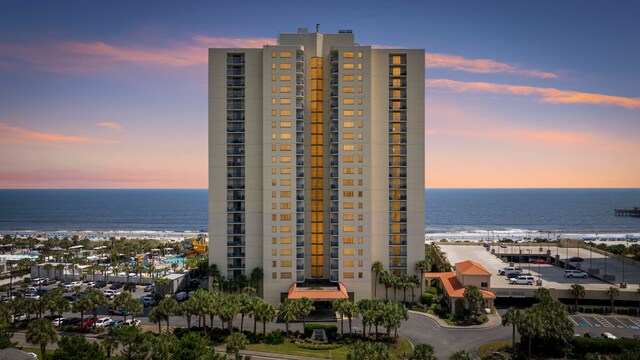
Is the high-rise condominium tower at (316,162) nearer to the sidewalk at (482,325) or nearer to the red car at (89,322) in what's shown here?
the sidewalk at (482,325)

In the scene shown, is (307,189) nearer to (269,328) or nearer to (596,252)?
(269,328)

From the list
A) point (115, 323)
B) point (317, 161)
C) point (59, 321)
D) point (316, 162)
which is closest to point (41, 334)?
point (115, 323)

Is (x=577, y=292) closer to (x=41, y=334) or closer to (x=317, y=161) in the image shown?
(x=317, y=161)

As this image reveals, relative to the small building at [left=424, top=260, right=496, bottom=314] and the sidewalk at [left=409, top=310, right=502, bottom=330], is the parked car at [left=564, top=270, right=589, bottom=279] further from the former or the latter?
the sidewalk at [left=409, top=310, right=502, bottom=330]

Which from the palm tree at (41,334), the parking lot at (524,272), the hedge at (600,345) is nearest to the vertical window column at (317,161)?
the parking lot at (524,272)

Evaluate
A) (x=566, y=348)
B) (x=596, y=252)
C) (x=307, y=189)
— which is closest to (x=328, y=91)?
(x=307, y=189)

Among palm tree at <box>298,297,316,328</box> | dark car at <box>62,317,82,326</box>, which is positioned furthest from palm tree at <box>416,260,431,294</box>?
dark car at <box>62,317,82,326</box>
